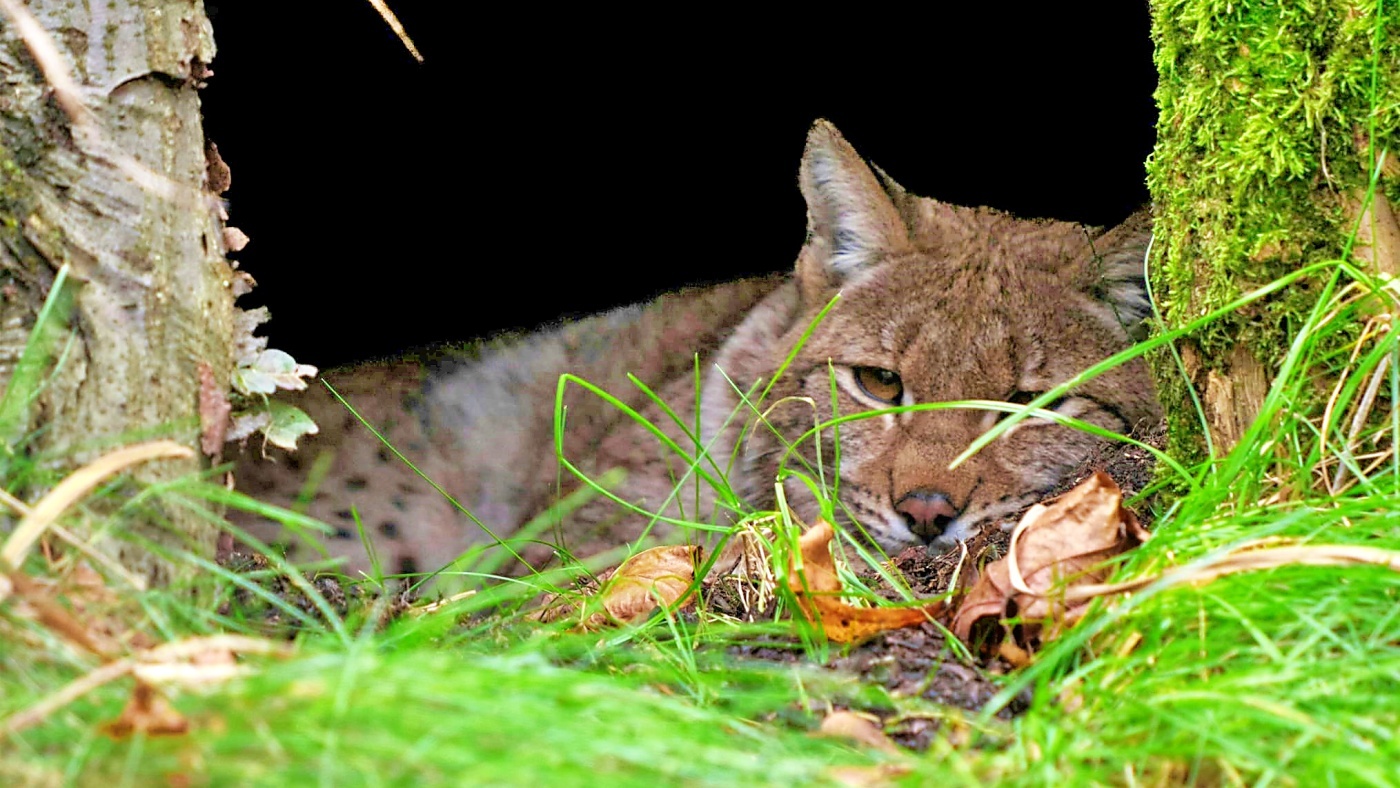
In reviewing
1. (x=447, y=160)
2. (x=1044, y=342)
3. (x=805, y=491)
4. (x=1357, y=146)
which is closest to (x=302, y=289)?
(x=447, y=160)

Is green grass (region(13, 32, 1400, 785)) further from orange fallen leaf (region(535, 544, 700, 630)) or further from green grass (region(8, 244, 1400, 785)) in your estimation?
orange fallen leaf (region(535, 544, 700, 630))

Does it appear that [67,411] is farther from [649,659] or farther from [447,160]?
[447,160]

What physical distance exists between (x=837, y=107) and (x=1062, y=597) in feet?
15.7

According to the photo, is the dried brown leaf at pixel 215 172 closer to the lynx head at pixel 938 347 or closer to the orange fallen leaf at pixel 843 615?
the orange fallen leaf at pixel 843 615

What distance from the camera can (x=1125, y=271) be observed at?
3.49 m

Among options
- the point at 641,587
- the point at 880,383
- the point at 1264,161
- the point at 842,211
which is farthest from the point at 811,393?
the point at 1264,161

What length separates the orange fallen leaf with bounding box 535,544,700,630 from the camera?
2.46m

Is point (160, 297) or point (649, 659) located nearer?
point (649, 659)

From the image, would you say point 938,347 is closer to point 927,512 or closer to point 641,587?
point 927,512

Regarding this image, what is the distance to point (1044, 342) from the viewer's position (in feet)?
11.4

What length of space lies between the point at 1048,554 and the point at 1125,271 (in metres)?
1.70

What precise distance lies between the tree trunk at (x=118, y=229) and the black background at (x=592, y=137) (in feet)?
10.9

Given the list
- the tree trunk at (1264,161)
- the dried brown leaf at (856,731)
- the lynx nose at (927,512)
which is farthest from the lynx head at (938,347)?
the dried brown leaf at (856,731)

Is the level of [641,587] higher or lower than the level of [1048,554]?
lower
